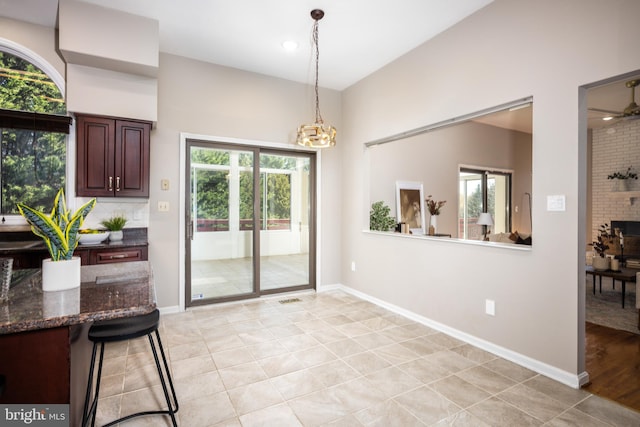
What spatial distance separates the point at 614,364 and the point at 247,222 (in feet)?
13.3

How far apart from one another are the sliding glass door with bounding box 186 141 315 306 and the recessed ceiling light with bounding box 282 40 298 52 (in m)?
1.35

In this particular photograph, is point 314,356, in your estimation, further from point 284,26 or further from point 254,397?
point 284,26

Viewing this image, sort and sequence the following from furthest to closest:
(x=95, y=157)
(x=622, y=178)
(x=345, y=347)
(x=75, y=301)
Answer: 1. (x=622, y=178)
2. (x=95, y=157)
3. (x=345, y=347)
4. (x=75, y=301)

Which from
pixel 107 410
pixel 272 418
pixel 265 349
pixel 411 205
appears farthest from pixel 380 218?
pixel 107 410

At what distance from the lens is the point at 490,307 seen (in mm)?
2895

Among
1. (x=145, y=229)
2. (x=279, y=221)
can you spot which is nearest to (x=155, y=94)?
(x=145, y=229)

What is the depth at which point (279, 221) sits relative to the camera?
4.72 m

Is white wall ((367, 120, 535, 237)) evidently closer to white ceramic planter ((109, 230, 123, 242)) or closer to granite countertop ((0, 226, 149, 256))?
granite countertop ((0, 226, 149, 256))

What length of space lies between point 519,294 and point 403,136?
86.1 inches

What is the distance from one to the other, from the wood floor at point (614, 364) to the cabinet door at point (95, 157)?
4.57 meters

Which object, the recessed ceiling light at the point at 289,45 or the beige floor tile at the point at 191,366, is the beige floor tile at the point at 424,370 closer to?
the beige floor tile at the point at 191,366

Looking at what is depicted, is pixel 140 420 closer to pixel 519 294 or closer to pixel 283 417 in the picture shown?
pixel 283 417

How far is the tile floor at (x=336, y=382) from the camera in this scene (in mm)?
1995

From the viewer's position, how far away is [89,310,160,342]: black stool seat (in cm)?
169
